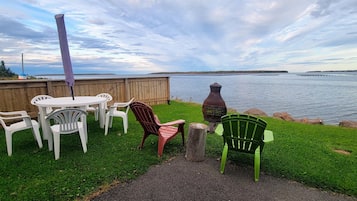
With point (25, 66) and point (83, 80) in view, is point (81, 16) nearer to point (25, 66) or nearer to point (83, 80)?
point (83, 80)

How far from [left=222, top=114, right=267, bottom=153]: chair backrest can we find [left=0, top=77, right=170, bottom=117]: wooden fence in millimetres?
5292

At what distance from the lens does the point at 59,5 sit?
20.8 ft

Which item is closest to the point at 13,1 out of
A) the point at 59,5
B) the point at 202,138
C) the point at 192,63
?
the point at 59,5

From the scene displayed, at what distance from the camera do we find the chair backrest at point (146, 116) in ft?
10.5

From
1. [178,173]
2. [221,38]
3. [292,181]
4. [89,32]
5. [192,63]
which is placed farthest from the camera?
[192,63]

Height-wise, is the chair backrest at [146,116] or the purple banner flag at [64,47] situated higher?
the purple banner flag at [64,47]

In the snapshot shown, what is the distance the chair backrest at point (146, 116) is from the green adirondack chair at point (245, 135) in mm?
1191

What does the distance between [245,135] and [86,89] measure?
556 centimetres

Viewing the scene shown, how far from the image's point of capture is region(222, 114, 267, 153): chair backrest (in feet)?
8.38

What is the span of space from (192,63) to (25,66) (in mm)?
17354

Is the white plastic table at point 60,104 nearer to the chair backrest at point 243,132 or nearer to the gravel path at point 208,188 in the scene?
the gravel path at point 208,188

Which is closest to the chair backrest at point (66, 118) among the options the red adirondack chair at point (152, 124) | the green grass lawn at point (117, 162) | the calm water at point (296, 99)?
the green grass lawn at point (117, 162)

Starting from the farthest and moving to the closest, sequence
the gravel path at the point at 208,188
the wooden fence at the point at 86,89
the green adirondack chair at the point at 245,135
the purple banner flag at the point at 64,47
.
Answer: the wooden fence at the point at 86,89
the purple banner flag at the point at 64,47
the green adirondack chair at the point at 245,135
the gravel path at the point at 208,188

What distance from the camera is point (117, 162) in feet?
9.75
